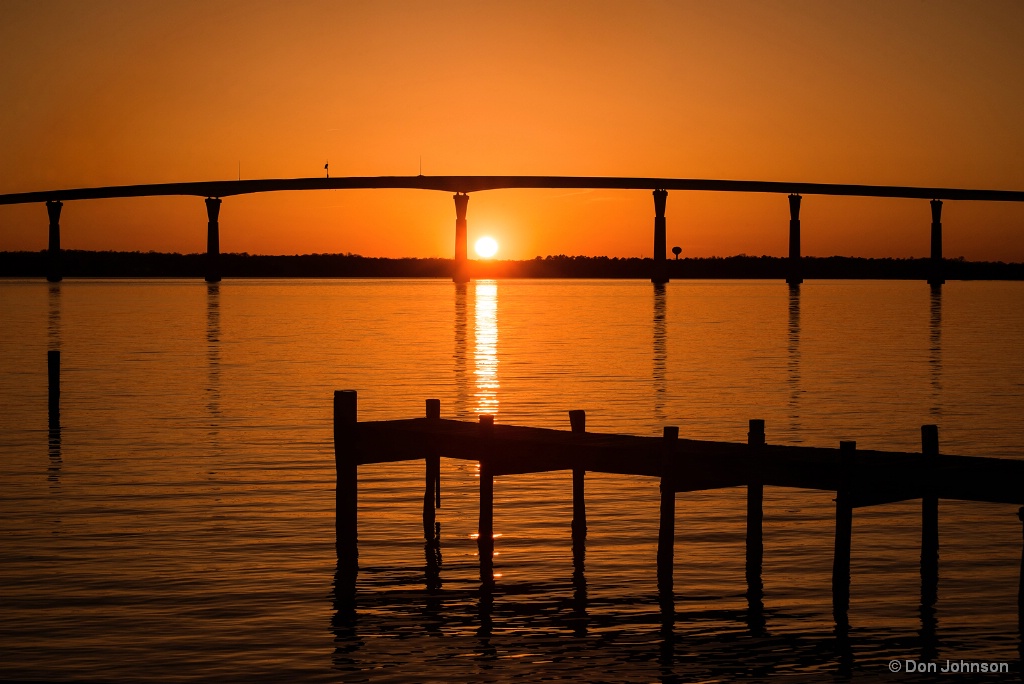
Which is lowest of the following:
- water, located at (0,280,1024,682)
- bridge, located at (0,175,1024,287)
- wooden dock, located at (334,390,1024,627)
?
water, located at (0,280,1024,682)

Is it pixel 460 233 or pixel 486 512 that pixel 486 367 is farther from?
pixel 460 233

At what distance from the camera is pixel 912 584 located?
1570 centimetres

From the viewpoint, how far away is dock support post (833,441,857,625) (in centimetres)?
1408

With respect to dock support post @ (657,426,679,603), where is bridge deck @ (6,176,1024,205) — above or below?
above

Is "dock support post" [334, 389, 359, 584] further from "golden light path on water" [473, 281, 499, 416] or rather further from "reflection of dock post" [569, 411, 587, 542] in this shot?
"golden light path on water" [473, 281, 499, 416]

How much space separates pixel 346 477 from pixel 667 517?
426 cm

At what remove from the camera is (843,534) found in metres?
14.8

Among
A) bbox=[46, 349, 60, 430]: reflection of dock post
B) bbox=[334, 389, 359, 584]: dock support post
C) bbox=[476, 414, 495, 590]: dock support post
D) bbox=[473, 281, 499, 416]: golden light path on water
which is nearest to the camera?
bbox=[476, 414, 495, 590]: dock support post

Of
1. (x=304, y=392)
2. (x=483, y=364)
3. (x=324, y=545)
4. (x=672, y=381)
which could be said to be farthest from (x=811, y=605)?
(x=483, y=364)

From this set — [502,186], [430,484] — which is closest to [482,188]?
[502,186]

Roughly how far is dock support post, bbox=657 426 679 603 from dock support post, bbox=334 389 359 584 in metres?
3.76

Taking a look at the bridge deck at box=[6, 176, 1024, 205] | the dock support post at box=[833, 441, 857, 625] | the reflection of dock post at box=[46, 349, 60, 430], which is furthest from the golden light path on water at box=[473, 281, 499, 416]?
the bridge deck at box=[6, 176, 1024, 205]

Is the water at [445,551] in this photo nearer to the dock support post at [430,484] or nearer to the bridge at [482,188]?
the dock support post at [430,484]

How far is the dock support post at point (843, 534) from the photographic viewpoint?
14078 millimetres
